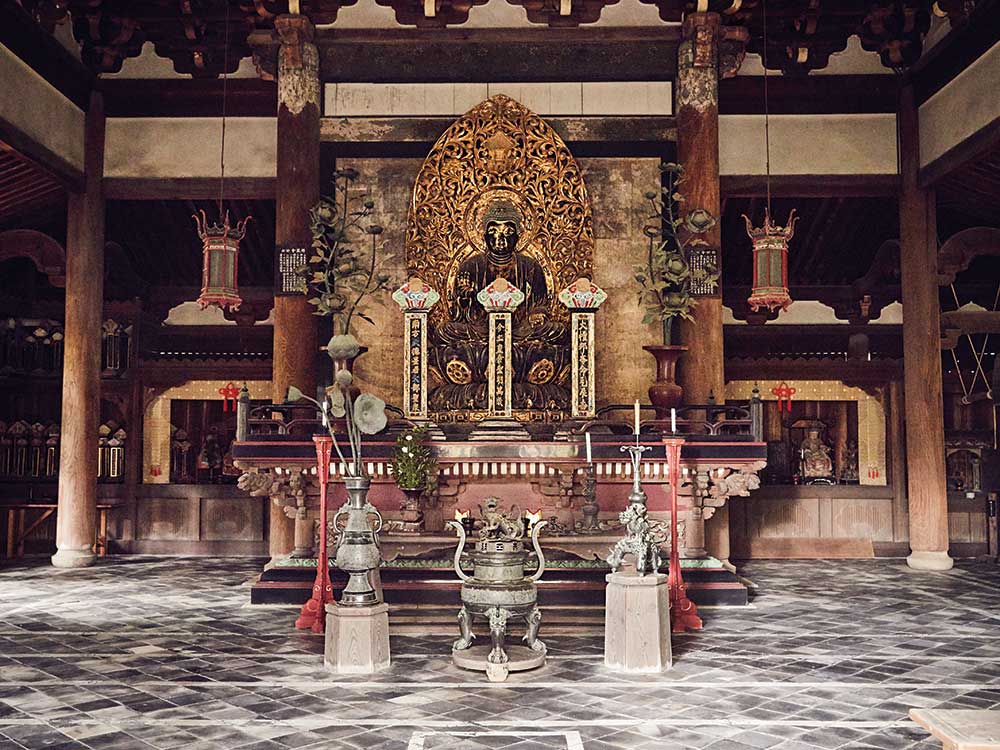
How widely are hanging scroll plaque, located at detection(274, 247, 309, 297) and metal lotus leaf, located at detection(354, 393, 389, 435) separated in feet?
10.6

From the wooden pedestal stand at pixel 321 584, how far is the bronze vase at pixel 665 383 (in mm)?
2824

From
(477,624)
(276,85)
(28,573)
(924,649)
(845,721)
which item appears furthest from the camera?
(276,85)

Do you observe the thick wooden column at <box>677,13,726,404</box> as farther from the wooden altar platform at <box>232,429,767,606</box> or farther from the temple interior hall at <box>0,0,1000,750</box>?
the wooden altar platform at <box>232,429,767,606</box>

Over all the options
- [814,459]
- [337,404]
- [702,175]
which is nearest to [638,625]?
[337,404]

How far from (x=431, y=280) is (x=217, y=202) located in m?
→ 2.78

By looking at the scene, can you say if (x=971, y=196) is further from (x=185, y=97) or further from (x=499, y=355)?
(x=185, y=97)

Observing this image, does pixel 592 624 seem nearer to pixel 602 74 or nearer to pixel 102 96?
pixel 602 74

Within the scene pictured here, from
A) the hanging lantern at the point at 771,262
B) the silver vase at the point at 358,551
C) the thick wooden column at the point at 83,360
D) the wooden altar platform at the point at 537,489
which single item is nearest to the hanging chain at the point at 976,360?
the hanging lantern at the point at 771,262

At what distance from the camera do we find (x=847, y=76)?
9.63 meters

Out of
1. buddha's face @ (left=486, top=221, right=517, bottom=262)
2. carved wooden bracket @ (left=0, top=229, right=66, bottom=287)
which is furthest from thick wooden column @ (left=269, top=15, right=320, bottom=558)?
carved wooden bracket @ (left=0, top=229, right=66, bottom=287)

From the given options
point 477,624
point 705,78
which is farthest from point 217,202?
point 477,624

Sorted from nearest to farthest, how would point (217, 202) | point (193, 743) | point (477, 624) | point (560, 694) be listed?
point (193, 743) → point (560, 694) → point (477, 624) → point (217, 202)

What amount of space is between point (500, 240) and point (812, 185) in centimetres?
313

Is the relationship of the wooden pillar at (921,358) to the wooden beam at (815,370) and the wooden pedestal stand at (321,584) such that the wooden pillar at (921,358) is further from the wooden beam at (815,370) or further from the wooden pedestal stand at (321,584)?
the wooden pedestal stand at (321,584)
